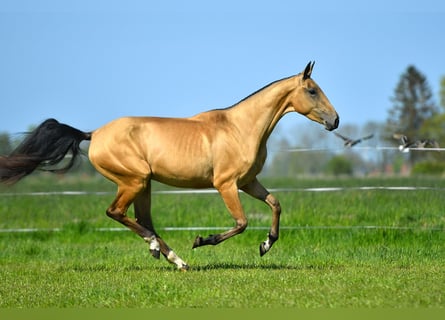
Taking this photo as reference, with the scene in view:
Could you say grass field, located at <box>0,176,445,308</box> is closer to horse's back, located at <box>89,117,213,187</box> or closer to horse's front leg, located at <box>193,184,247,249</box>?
horse's front leg, located at <box>193,184,247,249</box>

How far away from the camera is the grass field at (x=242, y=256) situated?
7277mm

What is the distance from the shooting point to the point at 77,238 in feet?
46.5

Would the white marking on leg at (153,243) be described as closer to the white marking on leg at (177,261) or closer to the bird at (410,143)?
the white marking on leg at (177,261)

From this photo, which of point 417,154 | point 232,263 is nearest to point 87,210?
point 417,154

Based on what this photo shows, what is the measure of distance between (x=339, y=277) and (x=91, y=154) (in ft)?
10.1

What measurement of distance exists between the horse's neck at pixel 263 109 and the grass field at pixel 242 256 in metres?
1.54

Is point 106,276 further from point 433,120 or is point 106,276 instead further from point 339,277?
point 433,120

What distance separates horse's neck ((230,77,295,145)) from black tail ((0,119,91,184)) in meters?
1.78

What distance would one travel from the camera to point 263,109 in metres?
9.60

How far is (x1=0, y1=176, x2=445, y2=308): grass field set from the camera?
7.28m

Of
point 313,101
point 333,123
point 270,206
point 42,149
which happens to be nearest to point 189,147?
point 270,206

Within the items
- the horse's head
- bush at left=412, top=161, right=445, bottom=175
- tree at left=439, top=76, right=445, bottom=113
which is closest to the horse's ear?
the horse's head

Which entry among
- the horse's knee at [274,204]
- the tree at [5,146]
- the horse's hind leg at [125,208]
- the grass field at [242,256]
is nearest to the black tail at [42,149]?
the tree at [5,146]

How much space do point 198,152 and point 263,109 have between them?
3.00 ft
